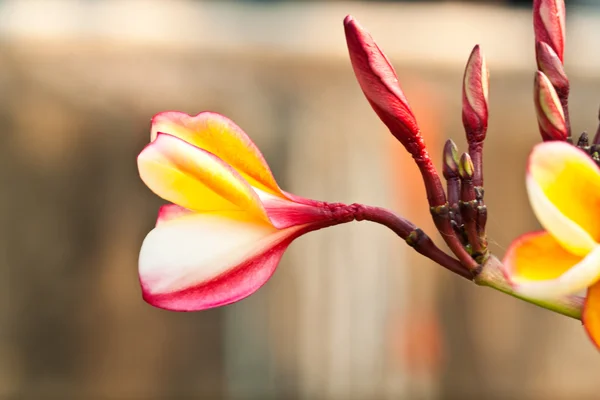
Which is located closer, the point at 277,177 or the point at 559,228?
the point at 559,228

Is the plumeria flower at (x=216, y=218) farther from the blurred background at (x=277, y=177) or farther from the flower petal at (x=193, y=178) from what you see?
the blurred background at (x=277, y=177)

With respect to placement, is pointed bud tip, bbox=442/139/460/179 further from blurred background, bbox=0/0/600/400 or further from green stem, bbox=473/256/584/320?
blurred background, bbox=0/0/600/400

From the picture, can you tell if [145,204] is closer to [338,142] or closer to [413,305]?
[338,142]

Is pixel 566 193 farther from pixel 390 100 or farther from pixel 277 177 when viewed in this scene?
pixel 277 177

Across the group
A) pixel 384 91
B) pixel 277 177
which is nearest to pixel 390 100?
pixel 384 91

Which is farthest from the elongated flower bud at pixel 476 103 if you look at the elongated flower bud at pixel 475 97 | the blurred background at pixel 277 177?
the blurred background at pixel 277 177

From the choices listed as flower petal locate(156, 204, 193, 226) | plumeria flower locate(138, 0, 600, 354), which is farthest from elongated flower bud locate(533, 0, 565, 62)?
flower petal locate(156, 204, 193, 226)
